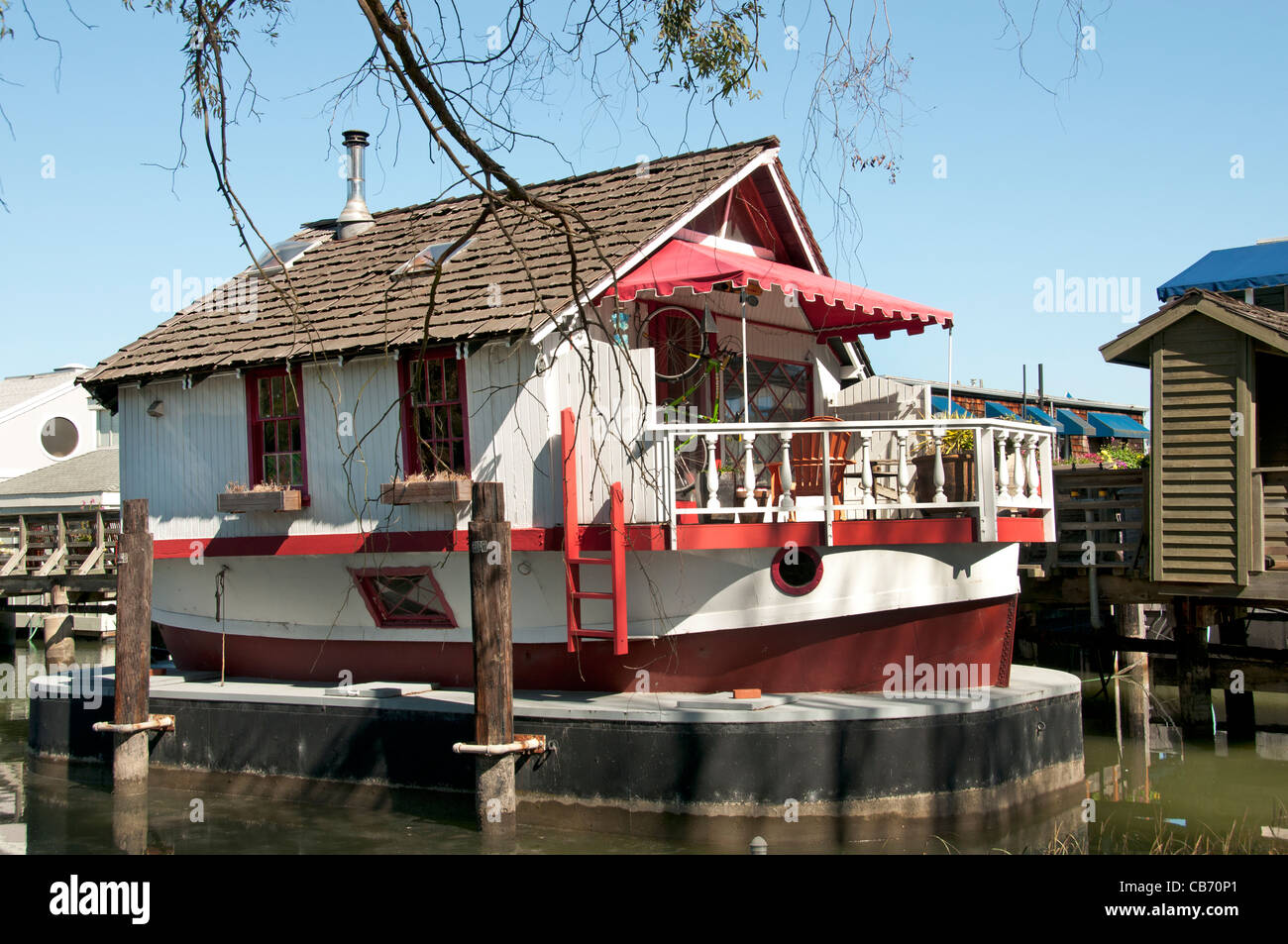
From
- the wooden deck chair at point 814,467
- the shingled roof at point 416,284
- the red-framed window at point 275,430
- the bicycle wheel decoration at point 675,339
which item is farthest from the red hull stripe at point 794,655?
the shingled roof at point 416,284

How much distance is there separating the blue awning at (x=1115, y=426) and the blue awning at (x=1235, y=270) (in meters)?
18.1

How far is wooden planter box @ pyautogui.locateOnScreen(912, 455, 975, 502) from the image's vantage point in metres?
12.1

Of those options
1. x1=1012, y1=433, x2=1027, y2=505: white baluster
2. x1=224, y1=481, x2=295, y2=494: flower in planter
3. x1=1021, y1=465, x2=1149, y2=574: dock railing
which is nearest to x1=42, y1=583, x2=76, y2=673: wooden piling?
x1=224, y1=481, x2=295, y2=494: flower in planter

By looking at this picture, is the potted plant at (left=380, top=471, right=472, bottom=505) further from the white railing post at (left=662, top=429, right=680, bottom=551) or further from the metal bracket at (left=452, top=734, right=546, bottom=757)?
the metal bracket at (left=452, top=734, right=546, bottom=757)

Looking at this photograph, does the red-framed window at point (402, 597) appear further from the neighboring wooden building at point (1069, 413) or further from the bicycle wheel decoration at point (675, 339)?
the neighboring wooden building at point (1069, 413)

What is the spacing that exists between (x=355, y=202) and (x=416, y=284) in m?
4.42

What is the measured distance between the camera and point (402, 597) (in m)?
13.5

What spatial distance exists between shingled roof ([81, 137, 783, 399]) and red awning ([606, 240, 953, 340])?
362mm

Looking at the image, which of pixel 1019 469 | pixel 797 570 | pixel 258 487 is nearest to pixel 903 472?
pixel 1019 469

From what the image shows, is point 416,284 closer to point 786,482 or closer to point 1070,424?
point 786,482

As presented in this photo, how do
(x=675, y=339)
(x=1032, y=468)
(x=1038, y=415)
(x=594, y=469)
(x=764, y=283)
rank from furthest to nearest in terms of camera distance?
(x=1038, y=415) < (x=675, y=339) < (x=1032, y=468) < (x=594, y=469) < (x=764, y=283)

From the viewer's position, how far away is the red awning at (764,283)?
1157cm

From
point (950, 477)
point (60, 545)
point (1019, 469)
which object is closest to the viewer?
point (1019, 469)
